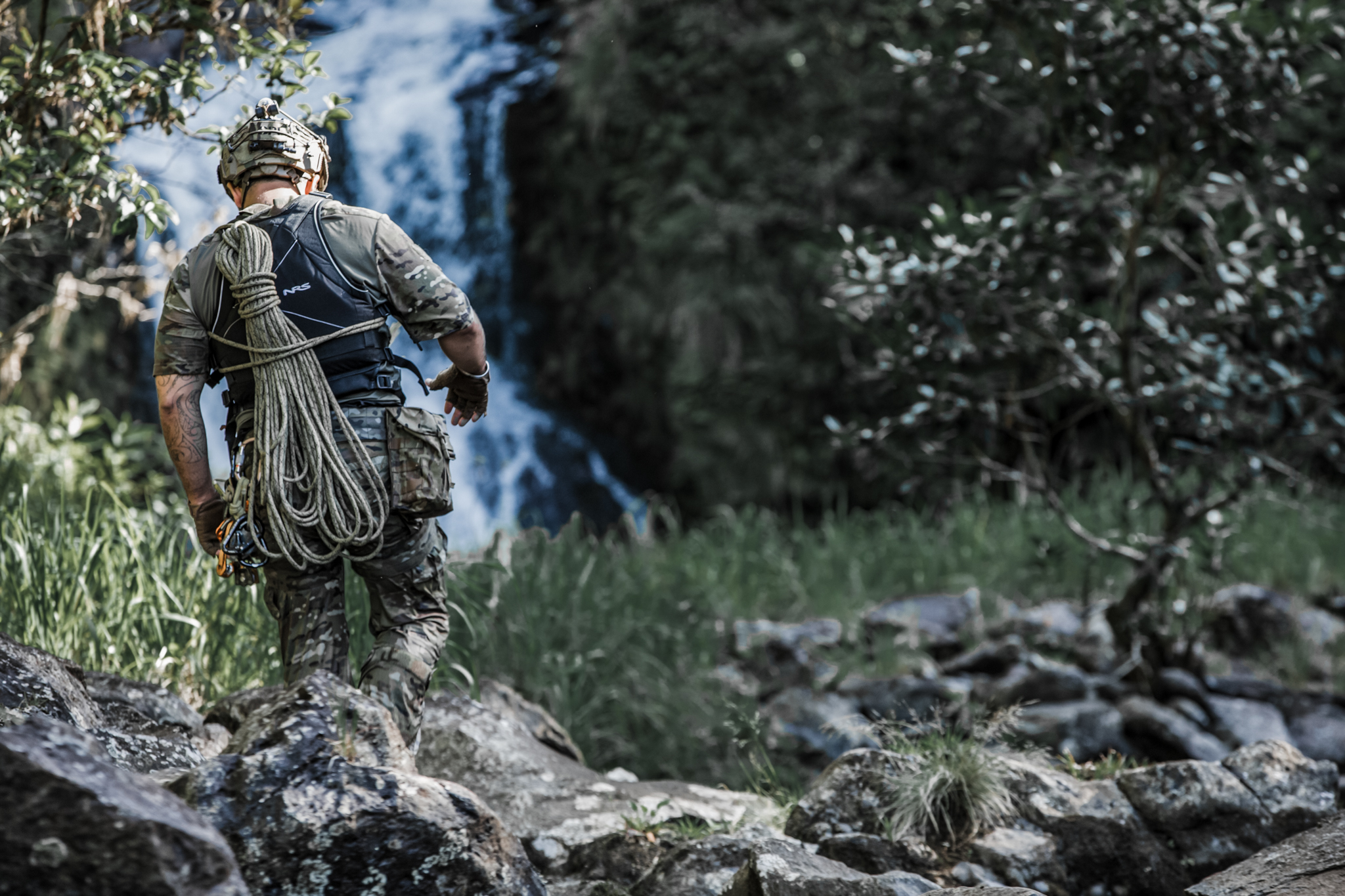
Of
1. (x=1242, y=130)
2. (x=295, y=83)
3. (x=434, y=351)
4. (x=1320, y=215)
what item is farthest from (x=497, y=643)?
(x=1320, y=215)

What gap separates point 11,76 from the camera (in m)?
3.53

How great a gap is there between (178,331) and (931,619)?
5.48 metres

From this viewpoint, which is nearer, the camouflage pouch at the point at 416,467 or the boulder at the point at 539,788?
the camouflage pouch at the point at 416,467

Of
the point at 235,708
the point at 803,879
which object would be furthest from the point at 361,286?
the point at 803,879

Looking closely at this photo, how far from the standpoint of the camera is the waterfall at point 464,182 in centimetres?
1031

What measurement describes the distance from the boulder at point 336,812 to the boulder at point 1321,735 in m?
4.55

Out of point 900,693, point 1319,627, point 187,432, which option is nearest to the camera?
point 187,432

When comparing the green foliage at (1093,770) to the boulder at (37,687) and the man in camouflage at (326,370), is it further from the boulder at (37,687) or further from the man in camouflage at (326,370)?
the boulder at (37,687)

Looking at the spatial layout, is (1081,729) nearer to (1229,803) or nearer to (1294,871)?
(1229,803)

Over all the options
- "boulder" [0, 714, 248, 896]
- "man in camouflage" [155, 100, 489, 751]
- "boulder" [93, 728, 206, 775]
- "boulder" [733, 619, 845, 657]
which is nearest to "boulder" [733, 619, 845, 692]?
"boulder" [733, 619, 845, 657]

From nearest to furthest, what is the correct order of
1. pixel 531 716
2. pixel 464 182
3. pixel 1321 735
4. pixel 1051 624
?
1. pixel 531 716
2. pixel 1321 735
3. pixel 1051 624
4. pixel 464 182

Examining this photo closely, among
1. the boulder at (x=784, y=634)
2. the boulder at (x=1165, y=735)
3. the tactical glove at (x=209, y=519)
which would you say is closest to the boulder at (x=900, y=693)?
the boulder at (x=784, y=634)

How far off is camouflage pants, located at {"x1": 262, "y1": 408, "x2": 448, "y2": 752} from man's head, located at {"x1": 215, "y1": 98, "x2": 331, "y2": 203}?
64 cm

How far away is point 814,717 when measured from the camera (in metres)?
5.56
